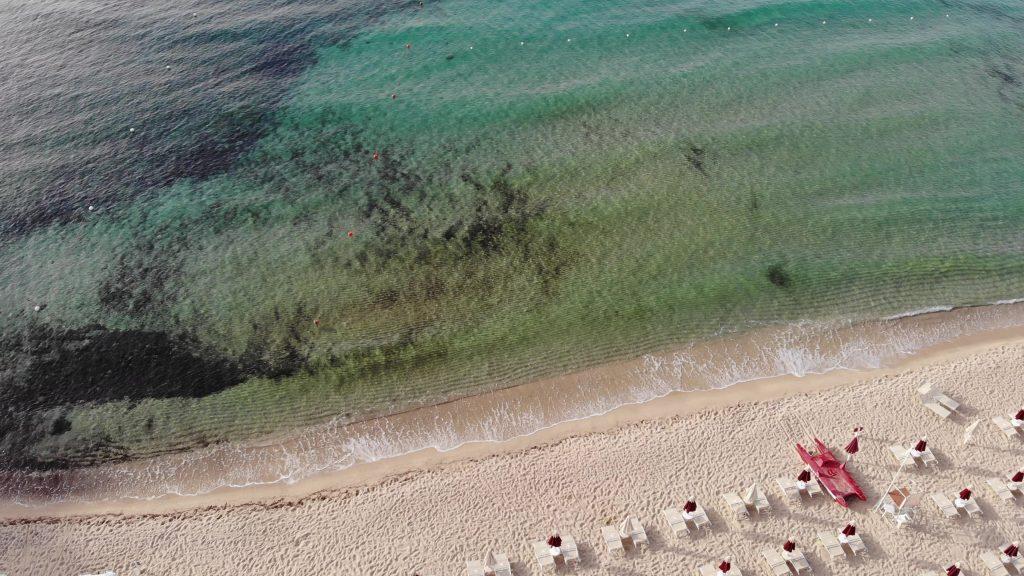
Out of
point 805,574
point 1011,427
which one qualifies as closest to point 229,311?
point 805,574

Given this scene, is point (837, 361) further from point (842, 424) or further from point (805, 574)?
point (805, 574)

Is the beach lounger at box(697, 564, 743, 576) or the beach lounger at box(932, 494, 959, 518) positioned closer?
the beach lounger at box(697, 564, 743, 576)

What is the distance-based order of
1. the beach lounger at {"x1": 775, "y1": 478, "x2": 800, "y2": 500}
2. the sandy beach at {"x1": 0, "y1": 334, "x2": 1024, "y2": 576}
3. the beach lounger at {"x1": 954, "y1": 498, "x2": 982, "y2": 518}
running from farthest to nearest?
the beach lounger at {"x1": 775, "y1": 478, "x2": 800, "y2": 500} < the beach lounger at {"x1": 954, "y1": 498, "x2": 982, "y2": 518} < the sandy beach at {"x1": 0, "y1": 334, "x2": 1024, "y2": 576}

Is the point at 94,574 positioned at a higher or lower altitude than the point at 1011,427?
lower

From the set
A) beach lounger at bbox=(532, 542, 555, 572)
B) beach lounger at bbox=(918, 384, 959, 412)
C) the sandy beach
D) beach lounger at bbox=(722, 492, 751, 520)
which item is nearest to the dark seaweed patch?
the sandy beach

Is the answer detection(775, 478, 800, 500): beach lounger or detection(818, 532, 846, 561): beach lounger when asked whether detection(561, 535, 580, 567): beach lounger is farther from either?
detection(818, 532, 846, 561): beach lounger
